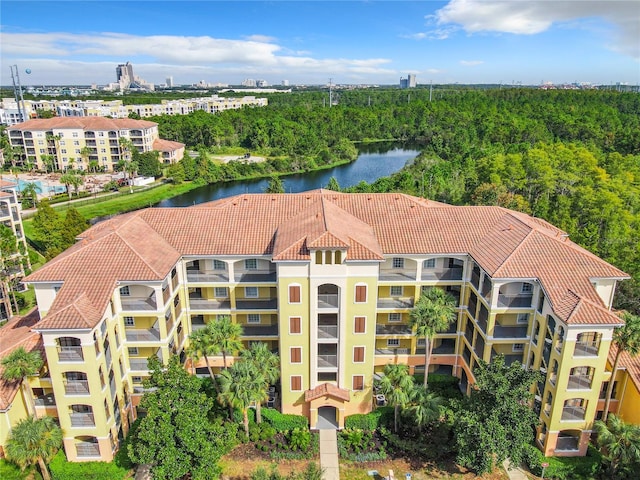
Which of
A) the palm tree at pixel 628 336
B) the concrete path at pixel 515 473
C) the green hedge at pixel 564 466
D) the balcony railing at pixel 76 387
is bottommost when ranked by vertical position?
the concrete path at pixel 515 473

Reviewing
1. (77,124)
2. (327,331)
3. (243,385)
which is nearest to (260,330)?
(327,331)

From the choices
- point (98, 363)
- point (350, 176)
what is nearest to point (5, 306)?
point (98, 363)

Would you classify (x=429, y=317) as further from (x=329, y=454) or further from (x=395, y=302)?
(x=329, y=454)

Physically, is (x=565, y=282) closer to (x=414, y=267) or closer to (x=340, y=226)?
(x=414, y=267)

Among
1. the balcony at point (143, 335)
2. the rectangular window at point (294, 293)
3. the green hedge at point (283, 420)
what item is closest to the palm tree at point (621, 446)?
the green hedge at point (283, 420)

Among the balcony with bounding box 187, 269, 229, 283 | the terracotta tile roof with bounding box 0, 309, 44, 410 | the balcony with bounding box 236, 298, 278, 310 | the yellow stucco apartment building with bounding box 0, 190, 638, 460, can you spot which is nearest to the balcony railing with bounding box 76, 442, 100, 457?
the yellow stucco apartment building with bounding box 0, 190, 638, 460

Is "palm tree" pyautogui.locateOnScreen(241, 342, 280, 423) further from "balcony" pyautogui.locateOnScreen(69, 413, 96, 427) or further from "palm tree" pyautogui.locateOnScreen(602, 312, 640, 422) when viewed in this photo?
"palm tree" pyautogui.locateOnScreen(602, 312, 640, 422)

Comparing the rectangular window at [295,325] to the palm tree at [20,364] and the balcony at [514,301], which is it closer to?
the balcony at [514,301]
